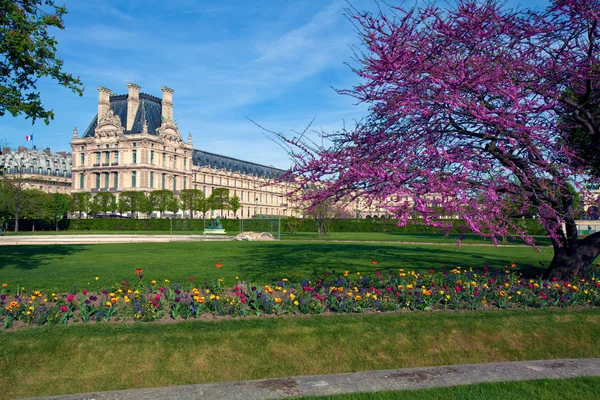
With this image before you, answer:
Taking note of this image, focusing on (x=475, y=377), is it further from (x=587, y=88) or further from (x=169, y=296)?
(x=587, y=88)

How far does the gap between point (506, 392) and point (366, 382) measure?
Answer: 1.43 meters

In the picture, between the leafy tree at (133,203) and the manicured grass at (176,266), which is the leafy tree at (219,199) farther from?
the manicured grass at (176,266)

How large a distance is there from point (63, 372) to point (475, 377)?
4631 millimetres

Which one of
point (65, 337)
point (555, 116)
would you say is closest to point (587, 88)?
point (555, 116)

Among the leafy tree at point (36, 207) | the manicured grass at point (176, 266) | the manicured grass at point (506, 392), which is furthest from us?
the leafy tree at point (36, 207)

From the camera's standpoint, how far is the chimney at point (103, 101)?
92750 mm

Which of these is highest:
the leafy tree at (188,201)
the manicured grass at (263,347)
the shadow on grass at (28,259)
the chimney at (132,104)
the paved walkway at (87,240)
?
the chimney at (132,104)

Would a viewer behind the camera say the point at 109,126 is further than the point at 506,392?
Yes

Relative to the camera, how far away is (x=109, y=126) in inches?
3617

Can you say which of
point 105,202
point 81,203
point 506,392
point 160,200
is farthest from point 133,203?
point 506,392

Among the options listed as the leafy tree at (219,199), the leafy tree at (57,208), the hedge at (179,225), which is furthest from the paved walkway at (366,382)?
the leafy tree at (219,199)

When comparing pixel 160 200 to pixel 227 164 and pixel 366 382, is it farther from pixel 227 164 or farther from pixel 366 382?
pixel 366 382

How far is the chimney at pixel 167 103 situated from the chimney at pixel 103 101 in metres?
10.0

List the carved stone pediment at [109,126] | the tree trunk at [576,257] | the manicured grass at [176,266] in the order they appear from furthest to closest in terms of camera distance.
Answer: the carved stone pediment at [109,126] → the manicured grass at [176,266] → the tree trunk at [576,257]
